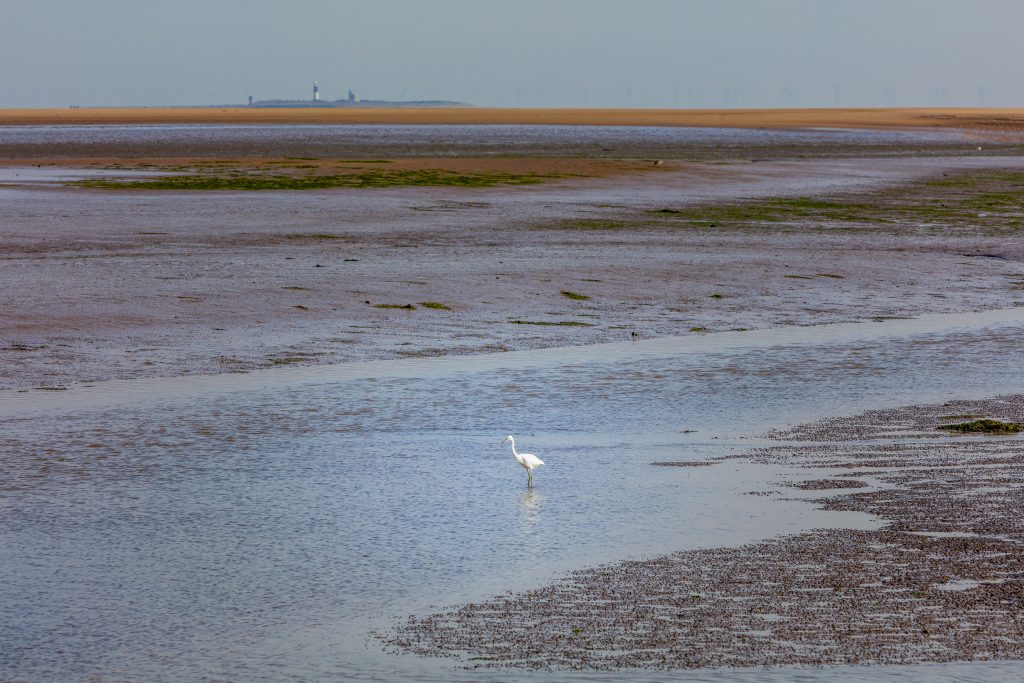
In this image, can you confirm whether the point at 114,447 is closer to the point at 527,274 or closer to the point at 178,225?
the point at 527,274

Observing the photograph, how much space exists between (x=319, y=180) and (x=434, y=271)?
19891 mm

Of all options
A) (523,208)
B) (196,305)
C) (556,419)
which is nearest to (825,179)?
(523,208)

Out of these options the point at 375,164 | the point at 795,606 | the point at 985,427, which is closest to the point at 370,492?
the point at 795,606

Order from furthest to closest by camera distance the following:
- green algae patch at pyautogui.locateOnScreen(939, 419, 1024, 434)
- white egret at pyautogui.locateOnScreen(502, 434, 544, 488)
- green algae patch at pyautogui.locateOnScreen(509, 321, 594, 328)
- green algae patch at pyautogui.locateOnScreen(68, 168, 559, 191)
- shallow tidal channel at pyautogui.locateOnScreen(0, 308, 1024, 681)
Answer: green algae patch at pyautogui.locateOnScreen(68, 168, 559, 191) < green algae patch at pyautogui.locateOnScreen(509, 321, 594, 328) < green algae patch at pyautogui.locateOnScreen(939, 419, 1024, 434) < white egret at pyautogui.locateOnScreen(502, 434, 544, 488) < shallow tidal channel at pyautogui.locateOnScreen(0, 308, 1024, 681)

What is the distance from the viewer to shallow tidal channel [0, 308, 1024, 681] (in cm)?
662

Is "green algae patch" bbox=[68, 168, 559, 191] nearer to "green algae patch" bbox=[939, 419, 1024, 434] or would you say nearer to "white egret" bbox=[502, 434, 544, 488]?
"green algae patch" bbox=[939, 419, 1024, 434]

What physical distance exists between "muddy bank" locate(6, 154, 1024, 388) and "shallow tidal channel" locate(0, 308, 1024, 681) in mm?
1740

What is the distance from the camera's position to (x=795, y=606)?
6.81 m

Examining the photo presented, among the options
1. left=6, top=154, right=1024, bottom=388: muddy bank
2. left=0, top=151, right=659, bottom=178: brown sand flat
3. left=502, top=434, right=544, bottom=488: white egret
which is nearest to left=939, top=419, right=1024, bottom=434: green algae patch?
left=502, top=434, right=544, bottom=488: white egret

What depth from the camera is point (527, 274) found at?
800 inches

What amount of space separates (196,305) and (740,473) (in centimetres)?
947

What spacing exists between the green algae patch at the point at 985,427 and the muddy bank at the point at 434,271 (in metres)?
5.41

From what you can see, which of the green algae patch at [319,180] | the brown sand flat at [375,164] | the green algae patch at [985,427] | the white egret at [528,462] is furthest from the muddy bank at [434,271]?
the brown sand flat at [375,164]

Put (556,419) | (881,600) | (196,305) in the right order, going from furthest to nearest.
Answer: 1. (196,305)
2. (556,419)
3. (881,600)
